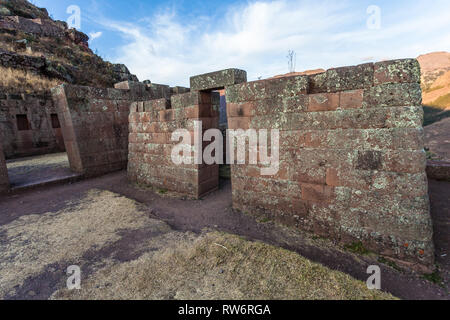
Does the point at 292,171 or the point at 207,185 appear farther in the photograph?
the point at 207,185

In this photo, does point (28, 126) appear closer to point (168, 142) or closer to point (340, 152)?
point (168, 142)

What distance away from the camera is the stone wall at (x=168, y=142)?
499 cm

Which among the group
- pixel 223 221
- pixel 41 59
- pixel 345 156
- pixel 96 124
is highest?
pixel 41 59

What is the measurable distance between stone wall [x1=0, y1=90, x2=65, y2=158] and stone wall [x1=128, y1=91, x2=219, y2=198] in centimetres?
888

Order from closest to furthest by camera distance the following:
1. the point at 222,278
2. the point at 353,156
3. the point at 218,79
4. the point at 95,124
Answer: the point at 222,278
the point at 353,156
the point at 218,79
the point at 95,124

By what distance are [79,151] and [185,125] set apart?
441 cm

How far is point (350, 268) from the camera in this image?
2.61 metres

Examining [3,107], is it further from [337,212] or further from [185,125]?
[337,212]

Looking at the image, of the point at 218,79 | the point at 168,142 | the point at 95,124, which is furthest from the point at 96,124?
the point at 218,79

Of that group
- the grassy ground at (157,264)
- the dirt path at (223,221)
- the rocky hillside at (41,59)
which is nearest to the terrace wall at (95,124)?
the dirt path at (223,221)

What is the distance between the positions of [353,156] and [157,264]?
3057mm

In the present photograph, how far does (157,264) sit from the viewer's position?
2.71 m

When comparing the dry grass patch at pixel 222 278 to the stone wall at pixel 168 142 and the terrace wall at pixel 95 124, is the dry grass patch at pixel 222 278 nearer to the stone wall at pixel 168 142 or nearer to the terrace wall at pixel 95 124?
the stone wall at pixel 168 142
